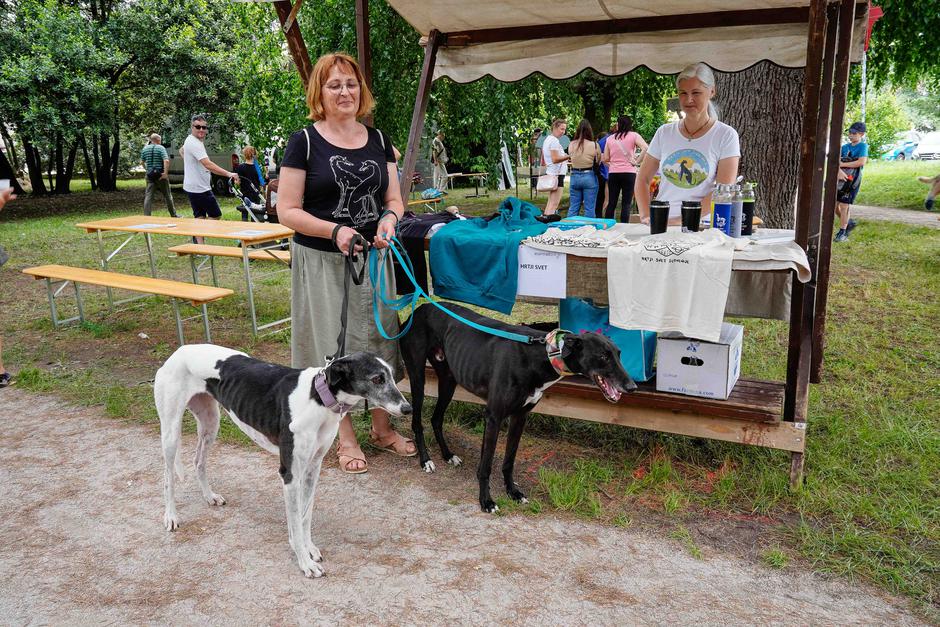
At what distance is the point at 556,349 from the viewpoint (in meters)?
2.83

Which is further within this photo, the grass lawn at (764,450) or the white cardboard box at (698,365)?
the white cardboard box at (698,365)

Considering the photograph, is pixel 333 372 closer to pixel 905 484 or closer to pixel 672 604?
pixel 672 604

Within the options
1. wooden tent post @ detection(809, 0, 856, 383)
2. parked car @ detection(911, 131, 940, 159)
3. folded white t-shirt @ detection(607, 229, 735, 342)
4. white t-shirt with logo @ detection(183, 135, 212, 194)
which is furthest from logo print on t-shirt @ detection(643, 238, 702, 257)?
parked car @ detection(911, 131, 940, 159)

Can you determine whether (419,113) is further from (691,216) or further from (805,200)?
(805,200)

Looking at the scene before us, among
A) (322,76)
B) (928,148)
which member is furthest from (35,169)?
(928,148)

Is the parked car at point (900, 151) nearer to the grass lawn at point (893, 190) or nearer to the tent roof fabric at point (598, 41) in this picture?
the grass lawn at point (893, 190)

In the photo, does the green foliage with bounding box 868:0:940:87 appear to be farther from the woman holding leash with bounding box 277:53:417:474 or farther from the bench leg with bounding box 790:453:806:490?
the woman holding leash with bounding box 277:53:417:474

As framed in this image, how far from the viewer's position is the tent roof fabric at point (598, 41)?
4.30 m

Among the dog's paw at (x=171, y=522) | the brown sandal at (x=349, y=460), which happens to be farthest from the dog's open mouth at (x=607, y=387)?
the dog's paw at (x=171, y=522)

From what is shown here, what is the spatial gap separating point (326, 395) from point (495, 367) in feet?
2.93

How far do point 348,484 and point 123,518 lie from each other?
1.08 metres

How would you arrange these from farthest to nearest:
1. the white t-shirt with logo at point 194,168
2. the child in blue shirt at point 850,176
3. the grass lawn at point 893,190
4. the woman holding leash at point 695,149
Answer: the grass lawn at point 893,190 < the white t-shirt with logo at point 194,168 < the child in blue shirt at point 850,176 < the woman holding leash at point 695,149

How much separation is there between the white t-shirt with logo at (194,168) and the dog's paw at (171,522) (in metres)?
7.51

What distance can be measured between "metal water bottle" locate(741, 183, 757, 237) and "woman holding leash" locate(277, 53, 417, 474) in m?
1.81
